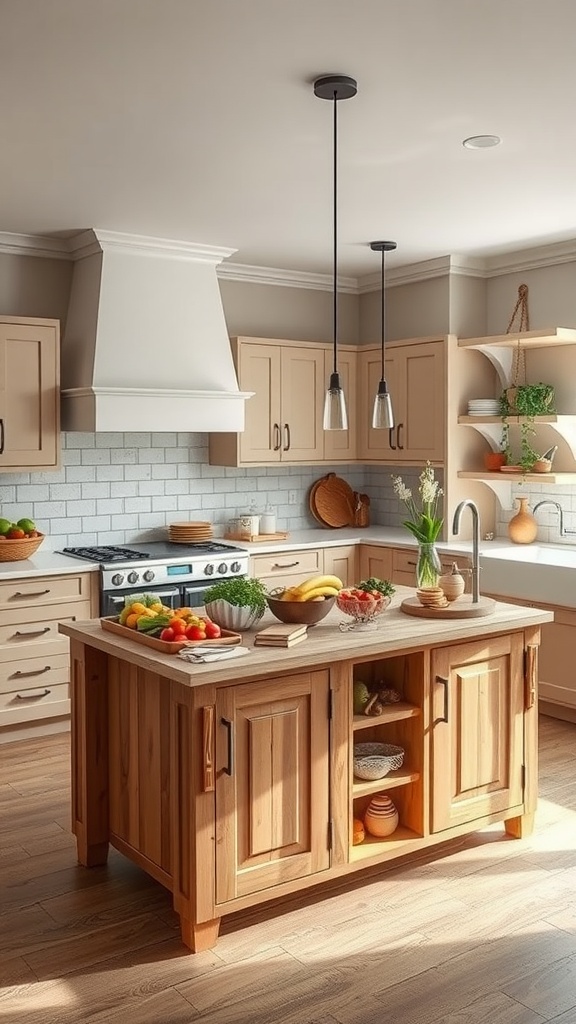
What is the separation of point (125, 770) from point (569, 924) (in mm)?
1606

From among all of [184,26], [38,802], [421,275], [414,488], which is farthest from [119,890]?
[421,275]

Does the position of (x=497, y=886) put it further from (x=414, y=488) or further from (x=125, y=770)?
(x=414, y=488)

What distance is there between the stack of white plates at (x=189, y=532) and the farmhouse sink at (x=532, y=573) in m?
1.77

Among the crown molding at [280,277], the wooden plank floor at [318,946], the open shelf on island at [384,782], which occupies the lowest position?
the wooden plank floor at [318,946]

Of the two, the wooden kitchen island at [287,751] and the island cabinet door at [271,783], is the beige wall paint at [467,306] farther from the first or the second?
the island cabinet door at [271,783]

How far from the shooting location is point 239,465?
6250 mm

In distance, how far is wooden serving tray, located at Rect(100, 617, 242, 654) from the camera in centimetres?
307

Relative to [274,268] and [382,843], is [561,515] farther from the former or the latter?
[382,843]

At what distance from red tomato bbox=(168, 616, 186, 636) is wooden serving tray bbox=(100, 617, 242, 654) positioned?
0.16ft

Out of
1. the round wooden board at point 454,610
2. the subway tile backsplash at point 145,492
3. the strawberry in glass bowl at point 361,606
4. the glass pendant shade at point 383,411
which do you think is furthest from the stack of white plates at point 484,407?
the strawberry in glass bowl at point 361,606

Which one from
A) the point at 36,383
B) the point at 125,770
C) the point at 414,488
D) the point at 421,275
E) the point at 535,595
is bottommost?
the point at 125,770

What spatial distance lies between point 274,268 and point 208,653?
4.24 meters

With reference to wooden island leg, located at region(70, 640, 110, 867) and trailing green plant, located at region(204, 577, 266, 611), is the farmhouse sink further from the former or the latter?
wooden island leg, located at region(70, 640, 110, 867)

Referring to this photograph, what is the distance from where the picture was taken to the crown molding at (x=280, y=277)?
6.44m
